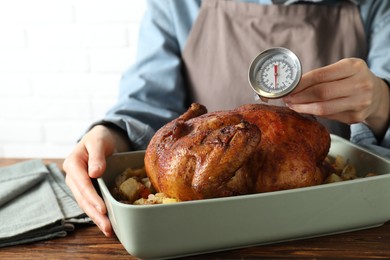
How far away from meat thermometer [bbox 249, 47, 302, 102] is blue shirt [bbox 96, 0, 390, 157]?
0.47m

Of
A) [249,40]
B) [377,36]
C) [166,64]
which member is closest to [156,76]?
[166,64]

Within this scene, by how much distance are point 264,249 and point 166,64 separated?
959 millimetres

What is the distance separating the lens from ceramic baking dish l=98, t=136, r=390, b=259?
92 cm

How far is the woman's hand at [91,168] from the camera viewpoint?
110cm

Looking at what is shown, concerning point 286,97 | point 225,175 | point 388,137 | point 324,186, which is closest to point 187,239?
point 225,175

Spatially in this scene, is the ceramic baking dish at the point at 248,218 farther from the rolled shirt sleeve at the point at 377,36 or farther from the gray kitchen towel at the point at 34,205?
the rolled shirt sleeve at the point at 377,36

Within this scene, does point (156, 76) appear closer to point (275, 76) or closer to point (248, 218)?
point (275, 76)

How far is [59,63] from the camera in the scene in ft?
8.68

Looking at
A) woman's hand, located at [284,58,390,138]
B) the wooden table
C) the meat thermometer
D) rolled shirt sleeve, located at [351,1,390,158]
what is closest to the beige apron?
rolled shirt sleeve, located at [351,1,390,158]

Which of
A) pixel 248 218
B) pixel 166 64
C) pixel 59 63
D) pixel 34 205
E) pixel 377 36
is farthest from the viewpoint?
pixel 59 63

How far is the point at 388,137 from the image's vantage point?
5.06 ft

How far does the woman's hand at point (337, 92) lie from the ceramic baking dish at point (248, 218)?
229mm

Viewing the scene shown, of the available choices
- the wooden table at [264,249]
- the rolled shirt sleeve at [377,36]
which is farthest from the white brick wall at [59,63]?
the wooden table at [264,249]

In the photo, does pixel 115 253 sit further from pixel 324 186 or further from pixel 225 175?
pixel 324 186
